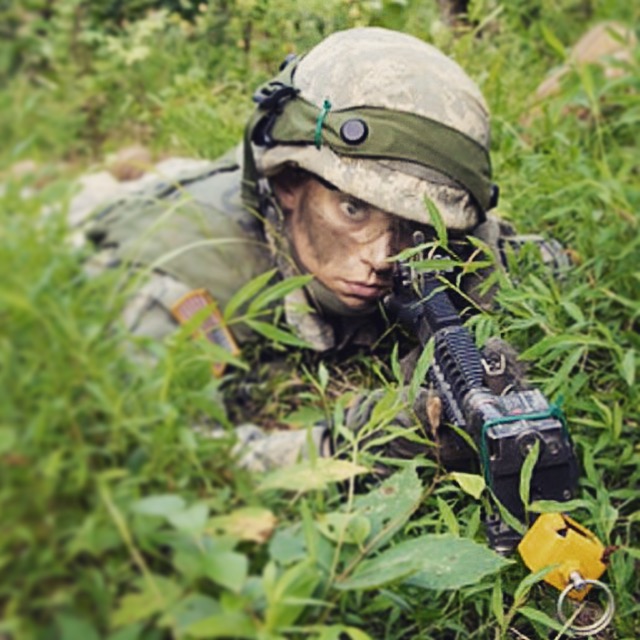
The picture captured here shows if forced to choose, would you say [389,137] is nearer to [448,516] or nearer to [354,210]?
[354,210]

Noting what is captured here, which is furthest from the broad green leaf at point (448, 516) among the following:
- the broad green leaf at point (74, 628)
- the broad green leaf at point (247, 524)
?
the broad green leaf at point (74, 628)

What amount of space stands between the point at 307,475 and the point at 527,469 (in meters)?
0.33

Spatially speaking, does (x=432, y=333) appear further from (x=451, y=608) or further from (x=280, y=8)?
(x=280, y=8)

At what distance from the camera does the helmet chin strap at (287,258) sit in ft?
5.68

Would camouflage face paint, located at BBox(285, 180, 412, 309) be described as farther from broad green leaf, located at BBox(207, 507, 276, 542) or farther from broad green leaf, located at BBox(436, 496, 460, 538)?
broad green leaf, located at BBox(207, 507, 276, 542)

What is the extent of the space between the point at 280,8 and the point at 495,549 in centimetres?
92

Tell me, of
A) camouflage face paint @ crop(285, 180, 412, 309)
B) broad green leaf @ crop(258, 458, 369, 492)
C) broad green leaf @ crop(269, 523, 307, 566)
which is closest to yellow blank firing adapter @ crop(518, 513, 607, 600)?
broad green leaf @ crop(258, 458, 369, 492)

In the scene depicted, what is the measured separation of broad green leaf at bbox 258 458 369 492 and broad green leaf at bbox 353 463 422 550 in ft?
0.14

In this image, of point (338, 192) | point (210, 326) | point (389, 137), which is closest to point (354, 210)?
point (338, 192)

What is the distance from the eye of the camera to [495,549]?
121 centimetres

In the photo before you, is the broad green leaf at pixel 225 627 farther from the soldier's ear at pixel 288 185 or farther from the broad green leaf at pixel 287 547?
the soldier's ear at pixel 288 185

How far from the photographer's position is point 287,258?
5.98 feet

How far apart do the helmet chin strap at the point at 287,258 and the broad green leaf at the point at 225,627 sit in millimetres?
958

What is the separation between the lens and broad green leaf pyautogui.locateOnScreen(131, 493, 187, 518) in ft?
2.42
